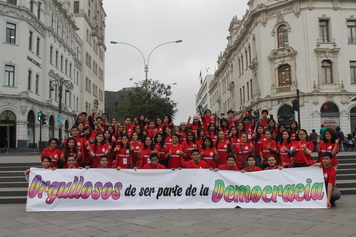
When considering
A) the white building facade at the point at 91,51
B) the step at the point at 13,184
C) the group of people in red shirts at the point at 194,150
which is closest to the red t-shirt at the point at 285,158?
the group of people in red shirts at the point at 194,150

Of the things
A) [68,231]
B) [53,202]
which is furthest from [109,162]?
[68,231]

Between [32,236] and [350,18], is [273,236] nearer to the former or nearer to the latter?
[32,236]

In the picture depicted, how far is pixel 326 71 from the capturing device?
31.0 metres

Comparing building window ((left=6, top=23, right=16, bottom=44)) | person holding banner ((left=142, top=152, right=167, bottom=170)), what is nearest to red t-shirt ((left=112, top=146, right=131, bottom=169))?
person holding banner ((left=142, top=152, right=167, bottom=170))

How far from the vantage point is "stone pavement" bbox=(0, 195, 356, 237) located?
545 cm

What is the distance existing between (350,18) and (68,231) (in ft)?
112

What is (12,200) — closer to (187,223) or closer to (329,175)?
(187,223)

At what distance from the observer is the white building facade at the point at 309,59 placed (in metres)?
30.1

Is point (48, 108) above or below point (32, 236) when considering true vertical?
above

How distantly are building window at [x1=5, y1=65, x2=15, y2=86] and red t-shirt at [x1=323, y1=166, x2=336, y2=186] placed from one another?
28854mm

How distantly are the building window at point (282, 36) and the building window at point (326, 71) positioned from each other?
4.21 metres

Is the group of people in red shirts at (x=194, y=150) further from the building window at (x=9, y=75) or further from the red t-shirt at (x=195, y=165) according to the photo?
the building window at (x=9, y=75)

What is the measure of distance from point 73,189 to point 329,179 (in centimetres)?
611

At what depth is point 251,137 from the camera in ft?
32.7
